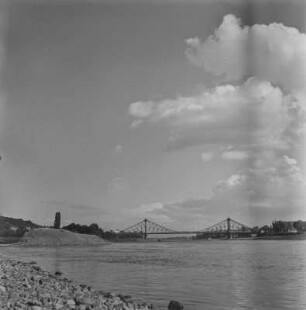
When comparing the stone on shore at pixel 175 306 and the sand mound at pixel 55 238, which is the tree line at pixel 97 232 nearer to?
the sand mound at pixel 55 238

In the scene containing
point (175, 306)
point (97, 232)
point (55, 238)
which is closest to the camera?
point (175, 306)

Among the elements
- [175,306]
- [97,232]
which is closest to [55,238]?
[97,232]

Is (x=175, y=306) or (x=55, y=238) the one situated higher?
(x=55, y=238)

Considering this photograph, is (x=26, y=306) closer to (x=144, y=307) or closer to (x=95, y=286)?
(x=144, y=307)

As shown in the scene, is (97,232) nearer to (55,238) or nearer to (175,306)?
(55,238)

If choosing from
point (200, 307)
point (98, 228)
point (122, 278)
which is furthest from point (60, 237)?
point (200, 307)

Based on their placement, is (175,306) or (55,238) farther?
(55,238)

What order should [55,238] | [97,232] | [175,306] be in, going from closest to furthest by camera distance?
[175,306]
[55,238]
[97,232]

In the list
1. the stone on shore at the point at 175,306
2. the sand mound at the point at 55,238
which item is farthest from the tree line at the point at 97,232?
the stone on shore at the point at 175,306

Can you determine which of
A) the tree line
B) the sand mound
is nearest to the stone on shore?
the sand mound

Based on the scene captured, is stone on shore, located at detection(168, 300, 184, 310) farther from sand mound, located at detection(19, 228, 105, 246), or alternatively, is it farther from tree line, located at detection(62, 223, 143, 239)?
tree line, located at detection(62, 223, 143, 239)
